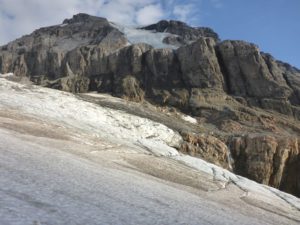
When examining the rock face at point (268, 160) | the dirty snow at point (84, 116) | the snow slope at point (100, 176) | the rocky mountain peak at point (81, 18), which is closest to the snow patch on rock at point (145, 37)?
the rocky mountain peak at point (81, 18)

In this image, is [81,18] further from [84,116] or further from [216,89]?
[84,116]

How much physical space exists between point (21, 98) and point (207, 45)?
59913mm

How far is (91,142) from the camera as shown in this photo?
78.6 feet

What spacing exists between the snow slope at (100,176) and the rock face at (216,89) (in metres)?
9.20

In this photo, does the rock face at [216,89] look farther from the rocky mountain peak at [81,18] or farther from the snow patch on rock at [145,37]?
the rocky mountain peak at [81,18]

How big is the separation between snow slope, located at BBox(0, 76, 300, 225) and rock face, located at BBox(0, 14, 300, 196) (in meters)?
9.20

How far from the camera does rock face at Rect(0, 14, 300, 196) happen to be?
151 feet

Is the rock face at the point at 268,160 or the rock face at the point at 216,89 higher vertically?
the rock face at the point at 216,89

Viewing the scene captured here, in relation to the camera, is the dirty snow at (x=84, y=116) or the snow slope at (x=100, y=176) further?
the dirty snow at (x=84, y=116)

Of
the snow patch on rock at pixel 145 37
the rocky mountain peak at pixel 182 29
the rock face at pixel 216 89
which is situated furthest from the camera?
the rocky mountain peak at pixel 182 29

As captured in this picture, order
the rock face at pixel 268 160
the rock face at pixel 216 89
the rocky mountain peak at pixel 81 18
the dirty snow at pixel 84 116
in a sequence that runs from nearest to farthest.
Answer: the dirty snow at pixel 84 116
the rock face at pixel 268 160
the rock face at pixel 216 89
the rocky mountain peak at pixel 81 18

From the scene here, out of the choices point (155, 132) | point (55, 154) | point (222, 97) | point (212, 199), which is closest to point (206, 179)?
point (212, 199)

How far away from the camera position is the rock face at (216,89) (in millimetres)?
46094

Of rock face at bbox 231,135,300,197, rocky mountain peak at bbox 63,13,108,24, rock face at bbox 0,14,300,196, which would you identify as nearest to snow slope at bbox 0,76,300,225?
rock face at bbox 0,14,300,196
